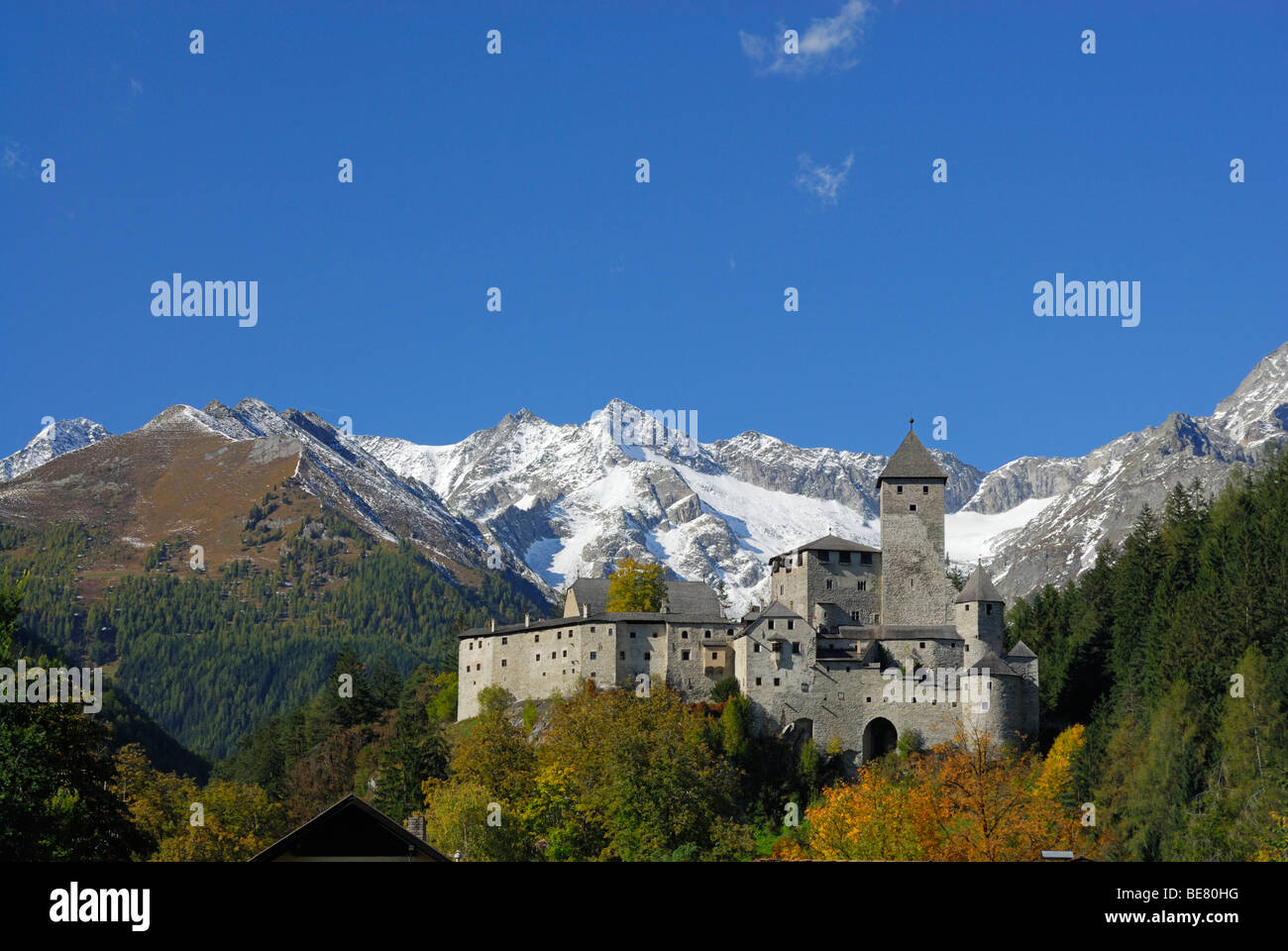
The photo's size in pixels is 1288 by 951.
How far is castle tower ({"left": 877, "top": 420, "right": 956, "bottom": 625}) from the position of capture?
101 metres

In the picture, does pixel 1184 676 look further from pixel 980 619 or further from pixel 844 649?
pixel 844 649

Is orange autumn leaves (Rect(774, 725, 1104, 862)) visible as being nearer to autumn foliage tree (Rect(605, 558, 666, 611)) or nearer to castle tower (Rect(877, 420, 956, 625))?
castle tower (Rect(877, 420, 956, 625))

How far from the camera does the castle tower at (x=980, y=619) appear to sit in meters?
A: 97.1

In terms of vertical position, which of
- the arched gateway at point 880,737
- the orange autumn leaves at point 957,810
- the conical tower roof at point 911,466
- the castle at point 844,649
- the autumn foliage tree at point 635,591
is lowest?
the orange autumn leaves at point 957,810

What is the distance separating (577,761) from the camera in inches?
3305

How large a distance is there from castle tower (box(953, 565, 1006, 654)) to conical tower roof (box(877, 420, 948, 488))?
9.91 m

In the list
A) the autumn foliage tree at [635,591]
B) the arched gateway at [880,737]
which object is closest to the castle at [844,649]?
the arched gateway at [880,737]

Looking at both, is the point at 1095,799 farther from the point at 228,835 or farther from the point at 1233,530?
the point at 228,835

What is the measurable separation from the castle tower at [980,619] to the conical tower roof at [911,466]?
9.91m

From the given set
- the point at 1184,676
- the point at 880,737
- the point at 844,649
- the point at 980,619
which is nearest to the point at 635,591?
the point at 844,649

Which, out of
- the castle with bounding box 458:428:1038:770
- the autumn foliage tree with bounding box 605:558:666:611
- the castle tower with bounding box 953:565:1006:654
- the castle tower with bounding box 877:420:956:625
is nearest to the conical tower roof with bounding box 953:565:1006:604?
the castle tower with bounding box 953:565:1006:654

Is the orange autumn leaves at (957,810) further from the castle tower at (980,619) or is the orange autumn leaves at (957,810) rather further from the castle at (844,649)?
the castle tower at (980,619)

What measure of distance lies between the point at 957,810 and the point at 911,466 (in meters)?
38.3
